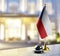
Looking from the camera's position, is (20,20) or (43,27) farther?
(20,20)

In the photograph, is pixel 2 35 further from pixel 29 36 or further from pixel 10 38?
pixel 29 36

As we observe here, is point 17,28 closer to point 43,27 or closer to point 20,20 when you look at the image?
point 20,20

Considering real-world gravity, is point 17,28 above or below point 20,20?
below

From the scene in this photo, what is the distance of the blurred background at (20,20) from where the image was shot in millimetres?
2201

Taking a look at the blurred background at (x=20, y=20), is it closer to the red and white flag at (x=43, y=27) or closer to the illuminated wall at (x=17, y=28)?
the illuminated wall at (x=17, y=28)

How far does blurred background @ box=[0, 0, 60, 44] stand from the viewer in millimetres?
2201

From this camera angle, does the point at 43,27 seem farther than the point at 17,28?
No

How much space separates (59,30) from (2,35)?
943mm

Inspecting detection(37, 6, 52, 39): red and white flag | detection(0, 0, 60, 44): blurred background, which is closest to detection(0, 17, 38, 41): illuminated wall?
detection(0, 0, 60, 44): blurred background

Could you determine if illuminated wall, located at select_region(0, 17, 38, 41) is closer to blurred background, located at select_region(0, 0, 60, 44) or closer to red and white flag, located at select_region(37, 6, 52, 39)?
blurred background, located at select_region(0, 0, 60, 44)

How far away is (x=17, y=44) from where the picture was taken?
2219mm

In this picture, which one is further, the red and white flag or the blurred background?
the blurred background

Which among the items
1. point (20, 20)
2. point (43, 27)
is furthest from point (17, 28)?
point (43, 27)

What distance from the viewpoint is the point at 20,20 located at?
7.55ft
